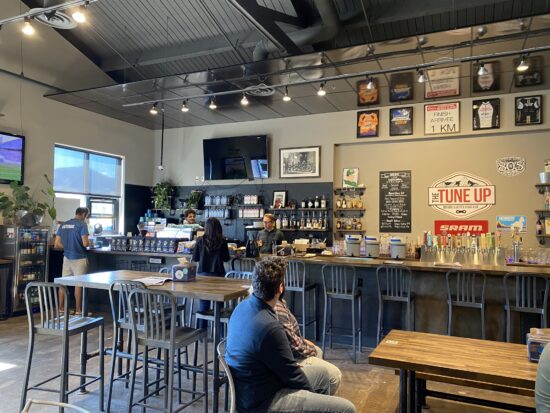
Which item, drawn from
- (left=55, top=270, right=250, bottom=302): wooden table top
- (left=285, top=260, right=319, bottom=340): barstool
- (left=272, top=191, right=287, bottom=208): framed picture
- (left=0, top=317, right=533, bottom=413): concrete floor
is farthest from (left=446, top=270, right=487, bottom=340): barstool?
(left=272, top=191, right=287, bottom=208): framed picture

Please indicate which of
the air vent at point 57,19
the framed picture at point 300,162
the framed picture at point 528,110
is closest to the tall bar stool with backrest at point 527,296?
the framed picture at point 528,110

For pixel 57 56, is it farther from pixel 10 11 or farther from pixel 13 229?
pixel 13 229

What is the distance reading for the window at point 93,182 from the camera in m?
7.39

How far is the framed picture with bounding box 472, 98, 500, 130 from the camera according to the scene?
6641 millimetres

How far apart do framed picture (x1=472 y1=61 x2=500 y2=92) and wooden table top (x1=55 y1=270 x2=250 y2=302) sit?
171 inches

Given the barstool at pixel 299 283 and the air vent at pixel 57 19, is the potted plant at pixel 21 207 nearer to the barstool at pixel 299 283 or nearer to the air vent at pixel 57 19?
the air vent at pixel 57 19

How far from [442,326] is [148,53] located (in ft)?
20.6

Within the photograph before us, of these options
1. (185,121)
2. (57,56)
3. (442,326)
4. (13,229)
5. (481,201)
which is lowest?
(442,326)

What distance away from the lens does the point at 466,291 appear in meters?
4.36

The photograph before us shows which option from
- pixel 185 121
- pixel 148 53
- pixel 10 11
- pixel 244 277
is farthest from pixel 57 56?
pixel 244 277

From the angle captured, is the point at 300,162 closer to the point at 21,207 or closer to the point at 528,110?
the point at 528,110

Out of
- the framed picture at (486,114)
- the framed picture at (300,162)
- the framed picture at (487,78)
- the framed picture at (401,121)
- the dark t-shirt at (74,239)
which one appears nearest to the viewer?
the framed picture at (487,78)

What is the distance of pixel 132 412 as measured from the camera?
314 cm

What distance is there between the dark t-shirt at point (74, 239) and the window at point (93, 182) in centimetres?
153
